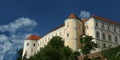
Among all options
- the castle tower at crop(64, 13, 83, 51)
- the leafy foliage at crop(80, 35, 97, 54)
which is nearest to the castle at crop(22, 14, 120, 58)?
the castle tower at crop(64, 13, 83, 51)

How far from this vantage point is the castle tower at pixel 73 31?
280 ft

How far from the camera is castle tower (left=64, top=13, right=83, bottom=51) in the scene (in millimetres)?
85456

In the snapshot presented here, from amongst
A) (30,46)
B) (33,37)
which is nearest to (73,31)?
(30,46)

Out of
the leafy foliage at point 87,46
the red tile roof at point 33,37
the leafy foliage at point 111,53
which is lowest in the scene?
the leafy foliage at point 111,53

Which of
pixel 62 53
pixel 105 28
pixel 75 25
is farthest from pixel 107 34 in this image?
pixel 62 53

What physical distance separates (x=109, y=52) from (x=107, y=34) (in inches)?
1160

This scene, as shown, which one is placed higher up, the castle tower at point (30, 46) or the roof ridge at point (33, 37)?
the roof ridge at point (33, 37)

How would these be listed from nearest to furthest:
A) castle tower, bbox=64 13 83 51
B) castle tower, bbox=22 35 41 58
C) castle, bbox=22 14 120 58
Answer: castle, bbox=22 14 120 58 → castle tower, bbox=64 13 83 51 → castle tower, bbox=22 35 41 58

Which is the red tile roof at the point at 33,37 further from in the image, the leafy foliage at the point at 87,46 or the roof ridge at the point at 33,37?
the leafy foliage at the point at 87,46

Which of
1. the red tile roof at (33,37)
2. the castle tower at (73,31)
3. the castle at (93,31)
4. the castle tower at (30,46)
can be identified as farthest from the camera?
the red tile roof at (33,37)

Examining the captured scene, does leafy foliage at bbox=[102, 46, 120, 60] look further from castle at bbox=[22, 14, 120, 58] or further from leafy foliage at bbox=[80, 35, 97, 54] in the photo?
castle at bbox=[22, 14, 120, 58]

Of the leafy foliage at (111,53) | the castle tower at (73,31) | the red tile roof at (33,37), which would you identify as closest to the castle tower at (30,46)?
the red tile roof at (33,37)

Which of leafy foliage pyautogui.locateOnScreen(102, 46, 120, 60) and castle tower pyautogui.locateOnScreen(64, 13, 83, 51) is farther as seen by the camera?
castle tower pyautogui.locateOnScreen(64, 13, 83, 51)

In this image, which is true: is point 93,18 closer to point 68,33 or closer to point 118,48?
point 68,33
